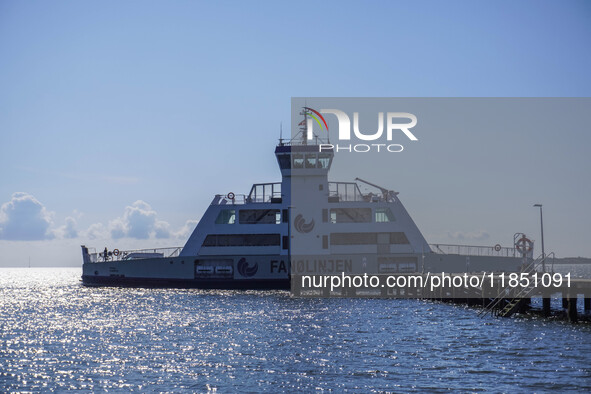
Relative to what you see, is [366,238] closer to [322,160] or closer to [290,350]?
[322,160]

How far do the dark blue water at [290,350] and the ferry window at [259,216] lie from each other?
15.8 metres

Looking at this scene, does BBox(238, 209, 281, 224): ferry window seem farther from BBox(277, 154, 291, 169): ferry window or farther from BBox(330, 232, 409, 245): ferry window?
BBox(330, 232, 409, 245): ferry window

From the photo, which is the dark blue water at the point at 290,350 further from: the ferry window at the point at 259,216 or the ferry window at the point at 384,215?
the ferry window at the point at 259,216

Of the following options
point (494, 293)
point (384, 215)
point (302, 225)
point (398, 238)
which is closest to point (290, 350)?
point (494, 293)

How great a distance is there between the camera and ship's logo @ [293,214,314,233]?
56.8 meters

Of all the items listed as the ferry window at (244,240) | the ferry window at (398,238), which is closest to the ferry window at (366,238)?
the ferry window at (398,238)

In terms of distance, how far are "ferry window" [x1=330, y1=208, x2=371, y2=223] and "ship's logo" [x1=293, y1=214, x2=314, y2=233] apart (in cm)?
185

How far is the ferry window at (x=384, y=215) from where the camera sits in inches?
2229

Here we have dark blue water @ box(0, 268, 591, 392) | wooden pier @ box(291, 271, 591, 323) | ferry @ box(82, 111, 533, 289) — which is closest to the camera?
dark blue water @ box(0, 268, 591, 392)

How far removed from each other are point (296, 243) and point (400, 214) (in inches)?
360

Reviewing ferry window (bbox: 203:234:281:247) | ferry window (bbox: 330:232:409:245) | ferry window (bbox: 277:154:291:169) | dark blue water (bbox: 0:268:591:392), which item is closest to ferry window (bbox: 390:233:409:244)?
ferry window (bbox: 330:232:409:245)

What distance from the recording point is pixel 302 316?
38.0 meters

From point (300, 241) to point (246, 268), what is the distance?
5.17 metres

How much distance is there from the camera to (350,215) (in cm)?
5709
